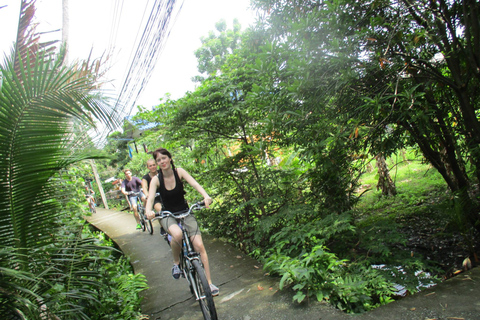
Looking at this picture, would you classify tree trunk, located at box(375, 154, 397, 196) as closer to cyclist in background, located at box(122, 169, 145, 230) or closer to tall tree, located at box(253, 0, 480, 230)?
tall tree, located at box(253, 0, 480, 230)

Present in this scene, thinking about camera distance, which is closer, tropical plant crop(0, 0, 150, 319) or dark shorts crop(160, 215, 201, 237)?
tropical plant crop(0, 0, 150, 319)

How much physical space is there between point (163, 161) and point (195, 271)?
4.22ft

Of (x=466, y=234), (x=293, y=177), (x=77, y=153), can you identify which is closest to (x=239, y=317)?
(x=77, y=153)

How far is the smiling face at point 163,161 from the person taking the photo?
359 centimetres

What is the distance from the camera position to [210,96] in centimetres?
526

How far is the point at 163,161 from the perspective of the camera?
141 inches

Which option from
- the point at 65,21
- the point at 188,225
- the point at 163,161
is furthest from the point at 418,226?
the point at 65,21

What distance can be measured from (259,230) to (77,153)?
2.84 meters

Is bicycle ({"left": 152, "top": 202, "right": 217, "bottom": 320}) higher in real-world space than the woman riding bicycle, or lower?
lower

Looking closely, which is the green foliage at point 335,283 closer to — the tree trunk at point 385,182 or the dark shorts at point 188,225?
the dark shorts at point 188,225

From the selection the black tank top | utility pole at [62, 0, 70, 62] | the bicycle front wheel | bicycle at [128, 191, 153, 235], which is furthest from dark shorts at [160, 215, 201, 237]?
utility pole at [62, 0, 70, 62]

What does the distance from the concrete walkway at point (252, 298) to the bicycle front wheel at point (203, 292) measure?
0.82 ft

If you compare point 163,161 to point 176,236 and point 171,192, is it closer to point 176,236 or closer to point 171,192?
point 171,192

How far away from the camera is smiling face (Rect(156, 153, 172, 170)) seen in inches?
141
